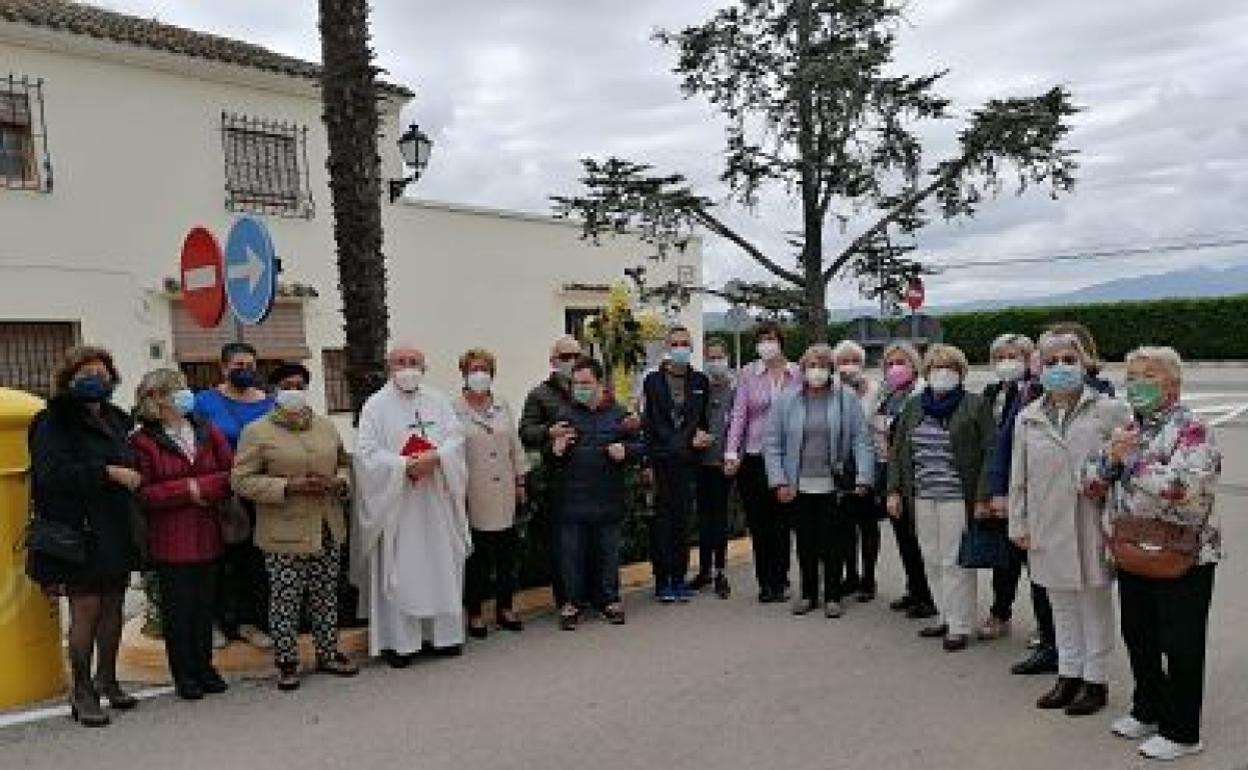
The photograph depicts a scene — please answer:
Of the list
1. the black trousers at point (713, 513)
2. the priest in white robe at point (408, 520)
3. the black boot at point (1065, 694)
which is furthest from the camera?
the black trousers at point (713, 513)

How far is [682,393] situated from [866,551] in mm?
1677

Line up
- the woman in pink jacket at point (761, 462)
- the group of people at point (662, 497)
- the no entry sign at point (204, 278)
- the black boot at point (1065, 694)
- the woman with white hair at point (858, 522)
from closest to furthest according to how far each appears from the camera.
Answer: the group of people at point (662, 497) → the black boot at point (1065, 694) → the no entry sign at point (204, 278) → the woman with white hair at point (858, 522) → the woman in pink jacket at point (761, 462)

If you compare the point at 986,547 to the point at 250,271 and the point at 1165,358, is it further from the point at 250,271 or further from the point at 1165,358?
the point at 250,271

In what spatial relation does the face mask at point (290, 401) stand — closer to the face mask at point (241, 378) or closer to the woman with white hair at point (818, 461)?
the face mask at point (241, 378)

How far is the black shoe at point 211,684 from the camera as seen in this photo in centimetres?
596

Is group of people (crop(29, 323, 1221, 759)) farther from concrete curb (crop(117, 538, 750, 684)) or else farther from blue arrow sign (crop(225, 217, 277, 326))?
blue arrow sign (crop(225, 217, 277, 326))

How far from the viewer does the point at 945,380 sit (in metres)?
6.39

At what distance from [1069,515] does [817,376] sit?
230 cm

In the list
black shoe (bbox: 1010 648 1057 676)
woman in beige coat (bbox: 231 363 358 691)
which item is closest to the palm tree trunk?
woman in beige coat (bbox: 231 363 358 691)

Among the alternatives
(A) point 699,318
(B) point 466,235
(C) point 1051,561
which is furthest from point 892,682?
(A) point 699,318

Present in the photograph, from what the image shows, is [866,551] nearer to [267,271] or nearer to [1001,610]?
[1001,610]

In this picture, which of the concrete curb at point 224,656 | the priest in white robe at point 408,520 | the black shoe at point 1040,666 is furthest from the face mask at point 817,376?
the concrete curb at point 224,656

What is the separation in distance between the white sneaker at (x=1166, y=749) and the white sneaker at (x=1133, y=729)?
14 centimetres

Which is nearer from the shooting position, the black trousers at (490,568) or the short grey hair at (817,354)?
the black trousers at (490,568)
